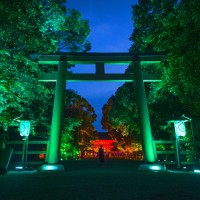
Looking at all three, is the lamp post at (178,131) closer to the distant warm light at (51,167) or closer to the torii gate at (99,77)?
the torii gate at (99,77)

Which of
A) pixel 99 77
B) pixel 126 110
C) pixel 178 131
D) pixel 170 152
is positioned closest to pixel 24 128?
pixel 99 77

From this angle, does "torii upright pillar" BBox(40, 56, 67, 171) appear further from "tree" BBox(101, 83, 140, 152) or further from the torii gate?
"tree" BBox(101, 83, 140, 152)

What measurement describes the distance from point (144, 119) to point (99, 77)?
3.25m

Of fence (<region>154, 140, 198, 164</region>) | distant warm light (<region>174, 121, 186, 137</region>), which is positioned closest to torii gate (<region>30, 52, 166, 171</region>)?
distant warm light (<region>174, 121, 186, 137</region>)

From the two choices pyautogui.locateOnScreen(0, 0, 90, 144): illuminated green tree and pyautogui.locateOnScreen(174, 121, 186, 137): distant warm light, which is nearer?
pyautogui.locateOnScreen(0, 0, 90, 144): illuminated green tree

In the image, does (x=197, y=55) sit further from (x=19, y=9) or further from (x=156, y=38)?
(x=19, y=9)

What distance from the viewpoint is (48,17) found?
8742mm

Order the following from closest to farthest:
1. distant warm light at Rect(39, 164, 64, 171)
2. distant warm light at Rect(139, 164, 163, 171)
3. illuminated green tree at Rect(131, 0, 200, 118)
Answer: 1. illuminated green tree at Rect(131, 0, 200, 118)
2. distant warm light at Rect(39, 164, 64, 171)
3. distant warm light at Rect(139, 164, 163, 171)

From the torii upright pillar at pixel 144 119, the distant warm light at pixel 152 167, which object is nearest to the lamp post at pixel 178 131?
the distant warm light at pixel 152 167

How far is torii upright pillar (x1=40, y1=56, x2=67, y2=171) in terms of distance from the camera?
10.8 meters

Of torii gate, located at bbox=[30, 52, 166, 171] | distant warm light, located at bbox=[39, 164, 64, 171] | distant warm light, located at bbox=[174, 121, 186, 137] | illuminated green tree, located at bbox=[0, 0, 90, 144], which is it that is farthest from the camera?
torii gate, located at bbox=[30, 52, 166, 171]

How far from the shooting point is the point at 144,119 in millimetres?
11922

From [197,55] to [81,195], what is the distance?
266 inches

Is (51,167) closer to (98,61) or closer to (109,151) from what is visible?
(98,61)
